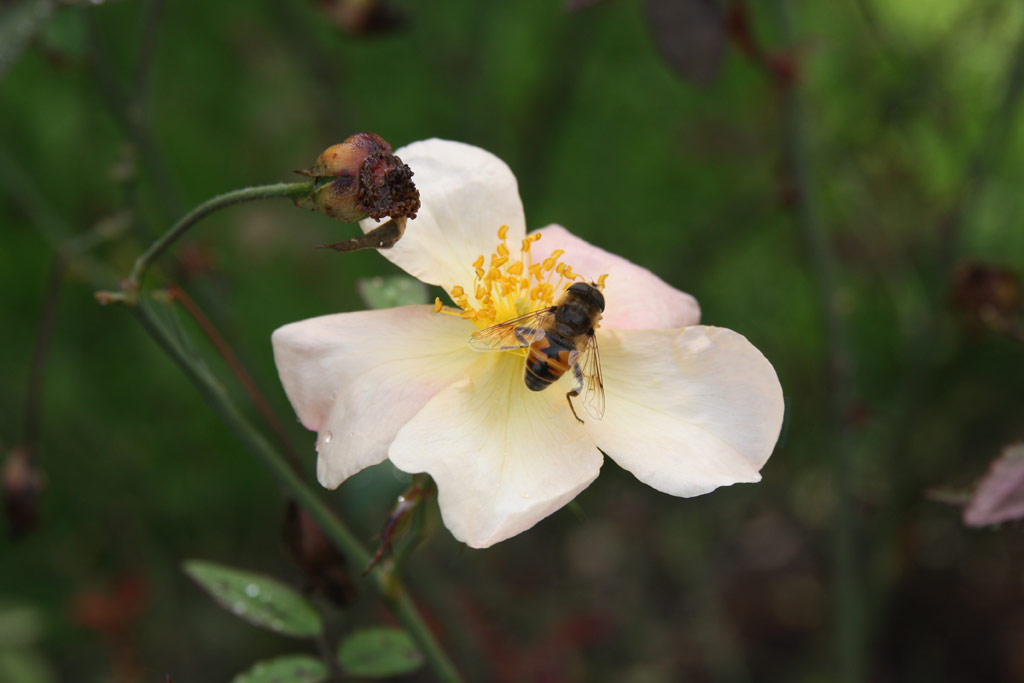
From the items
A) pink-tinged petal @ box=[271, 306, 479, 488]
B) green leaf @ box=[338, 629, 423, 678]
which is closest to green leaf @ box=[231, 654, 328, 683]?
green leaf @ box=[338, 629, 423, 678]

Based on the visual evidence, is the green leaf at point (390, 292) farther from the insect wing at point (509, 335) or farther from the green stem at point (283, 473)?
the green stem at point (283, 473)

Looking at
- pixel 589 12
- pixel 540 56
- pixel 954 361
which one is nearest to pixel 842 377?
pixel 954 361

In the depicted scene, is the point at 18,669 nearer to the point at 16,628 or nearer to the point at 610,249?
the point at 16,628

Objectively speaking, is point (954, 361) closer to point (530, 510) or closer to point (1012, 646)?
point (1012, 646)

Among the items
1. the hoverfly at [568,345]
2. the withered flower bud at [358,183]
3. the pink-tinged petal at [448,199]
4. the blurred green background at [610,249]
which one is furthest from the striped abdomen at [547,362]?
the blurred green background at [610,249]

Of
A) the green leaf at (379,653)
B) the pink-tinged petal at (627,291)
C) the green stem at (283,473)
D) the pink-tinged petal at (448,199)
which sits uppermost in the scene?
the pink-tinged petal at (448,199)

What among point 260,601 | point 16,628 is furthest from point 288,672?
point 16,628
